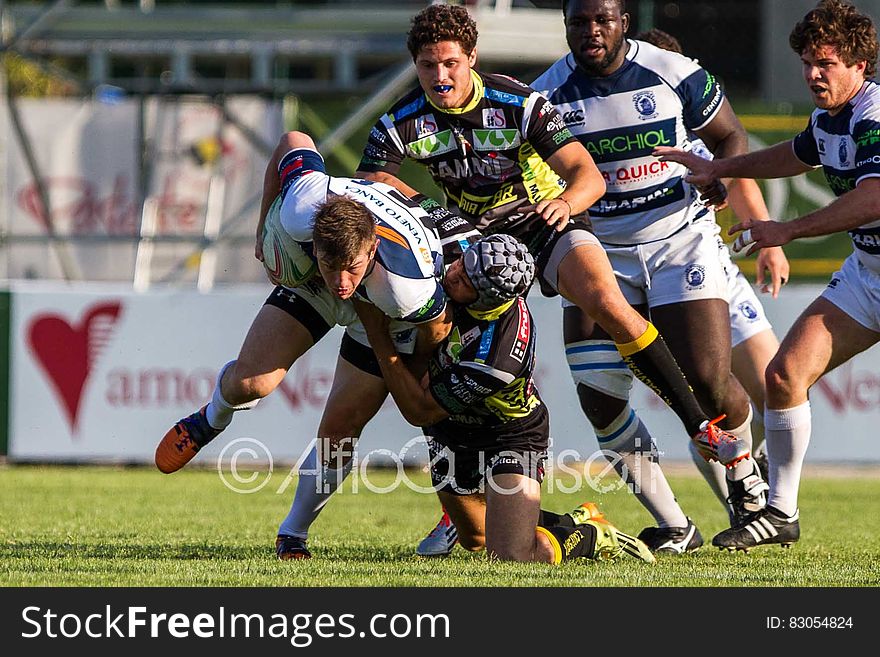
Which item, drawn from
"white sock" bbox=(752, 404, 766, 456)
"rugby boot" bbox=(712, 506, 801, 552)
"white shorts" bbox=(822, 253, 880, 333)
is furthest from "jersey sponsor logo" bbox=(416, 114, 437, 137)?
"white sock" bbox=(752, 404, 766, 456)

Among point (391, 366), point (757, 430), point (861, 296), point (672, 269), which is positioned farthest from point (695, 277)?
point (391, 366)

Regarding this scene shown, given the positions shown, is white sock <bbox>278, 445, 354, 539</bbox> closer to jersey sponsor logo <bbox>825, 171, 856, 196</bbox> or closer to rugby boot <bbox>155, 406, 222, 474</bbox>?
rugby boot <bbox>155, 406, 222, 474</bbox>

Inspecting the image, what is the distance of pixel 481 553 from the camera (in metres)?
6.96

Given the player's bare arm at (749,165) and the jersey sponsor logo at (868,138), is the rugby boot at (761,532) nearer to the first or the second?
the player's bare arm at (749,165)

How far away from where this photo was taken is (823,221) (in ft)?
21.5

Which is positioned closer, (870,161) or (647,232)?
(870,161)

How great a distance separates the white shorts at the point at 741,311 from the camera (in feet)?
26.6

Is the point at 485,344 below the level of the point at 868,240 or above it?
below

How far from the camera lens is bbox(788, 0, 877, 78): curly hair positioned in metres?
6.59

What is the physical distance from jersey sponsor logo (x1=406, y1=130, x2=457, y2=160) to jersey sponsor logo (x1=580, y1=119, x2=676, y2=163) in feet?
3.04

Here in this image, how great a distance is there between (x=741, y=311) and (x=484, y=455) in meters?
2.15

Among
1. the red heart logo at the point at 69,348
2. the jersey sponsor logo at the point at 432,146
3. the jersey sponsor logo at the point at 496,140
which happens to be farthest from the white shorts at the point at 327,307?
the red heart logo at the point at 69,348

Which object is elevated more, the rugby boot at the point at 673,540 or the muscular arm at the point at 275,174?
the muscular arm at the point at 275,174

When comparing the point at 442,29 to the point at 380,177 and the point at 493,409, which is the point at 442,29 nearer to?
the point at 380,177
